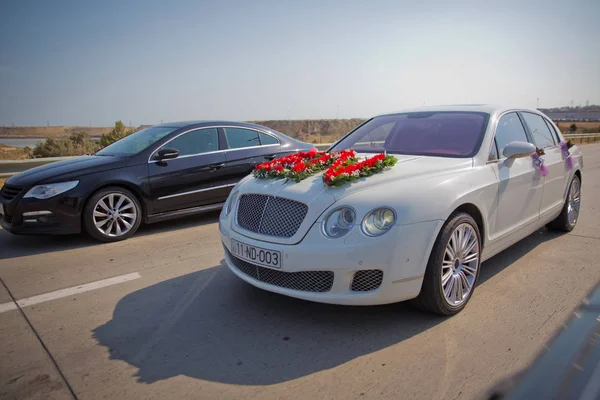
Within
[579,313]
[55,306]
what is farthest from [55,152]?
[579,313]

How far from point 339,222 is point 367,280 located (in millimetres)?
430

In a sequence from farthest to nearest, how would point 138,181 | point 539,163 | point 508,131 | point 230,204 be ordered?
point 138,181, point 539,163, point 508,131, point 230,204

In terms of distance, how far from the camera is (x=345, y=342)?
304 cm

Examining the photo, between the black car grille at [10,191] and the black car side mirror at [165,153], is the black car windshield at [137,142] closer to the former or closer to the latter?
the black car side mirror at [165,153]

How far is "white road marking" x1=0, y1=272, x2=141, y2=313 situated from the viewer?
12.4 feet

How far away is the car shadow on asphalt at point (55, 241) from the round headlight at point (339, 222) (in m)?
3.69

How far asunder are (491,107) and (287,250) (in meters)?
2.75

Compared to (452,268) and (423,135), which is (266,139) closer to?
(423,135)

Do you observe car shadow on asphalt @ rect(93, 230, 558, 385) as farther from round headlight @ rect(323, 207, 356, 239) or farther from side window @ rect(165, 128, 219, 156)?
side window @ rect(165, 128, 219, 156)

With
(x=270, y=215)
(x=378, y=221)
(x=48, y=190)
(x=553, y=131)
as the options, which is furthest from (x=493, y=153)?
(x=48, y=190)

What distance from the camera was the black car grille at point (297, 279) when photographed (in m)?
3.08

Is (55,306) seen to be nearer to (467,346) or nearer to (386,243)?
A: (386,243)

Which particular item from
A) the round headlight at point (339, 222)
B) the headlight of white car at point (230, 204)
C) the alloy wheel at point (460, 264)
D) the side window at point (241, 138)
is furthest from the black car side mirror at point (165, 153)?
the alloy wheel at point (460, 264)

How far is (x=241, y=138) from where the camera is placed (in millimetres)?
7137
